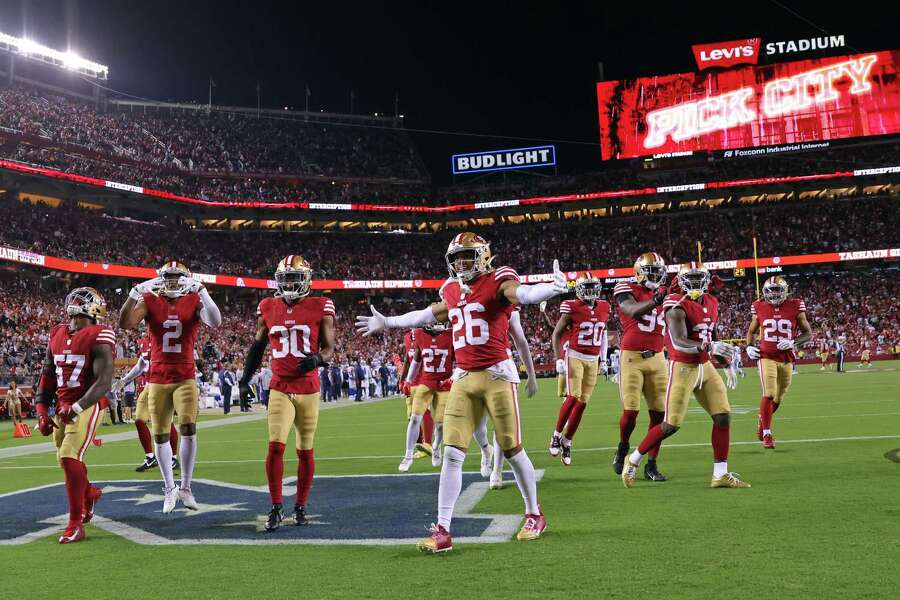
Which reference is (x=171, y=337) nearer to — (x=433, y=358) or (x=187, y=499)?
(x=187, y=499)

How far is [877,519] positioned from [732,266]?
45847 mm

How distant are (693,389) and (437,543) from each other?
3744mm

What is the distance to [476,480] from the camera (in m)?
8.50

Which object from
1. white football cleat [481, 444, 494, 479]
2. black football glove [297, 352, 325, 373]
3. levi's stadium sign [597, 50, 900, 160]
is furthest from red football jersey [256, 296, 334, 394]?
levi's stadium sign [597, 50, 900, 160]

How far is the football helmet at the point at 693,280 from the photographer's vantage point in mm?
7766

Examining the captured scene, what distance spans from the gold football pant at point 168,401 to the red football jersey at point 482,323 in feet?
10.9

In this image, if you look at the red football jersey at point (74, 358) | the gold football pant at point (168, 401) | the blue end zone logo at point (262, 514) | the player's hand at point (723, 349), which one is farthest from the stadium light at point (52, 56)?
the player's hand at point (723, 349)

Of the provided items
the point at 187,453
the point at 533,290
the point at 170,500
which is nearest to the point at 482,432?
the point at 187,453

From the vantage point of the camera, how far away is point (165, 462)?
750 cm

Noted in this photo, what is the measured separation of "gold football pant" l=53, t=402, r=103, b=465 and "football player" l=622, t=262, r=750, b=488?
196 inches

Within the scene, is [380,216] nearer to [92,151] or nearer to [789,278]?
[92,151]

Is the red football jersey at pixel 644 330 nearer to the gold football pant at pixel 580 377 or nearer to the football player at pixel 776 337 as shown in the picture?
the gold football pant at pixel 580 377

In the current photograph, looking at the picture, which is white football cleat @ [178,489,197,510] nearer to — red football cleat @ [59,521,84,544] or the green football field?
the green football field

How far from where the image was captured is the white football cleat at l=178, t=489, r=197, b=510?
7320 millimetres
